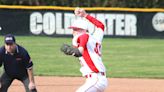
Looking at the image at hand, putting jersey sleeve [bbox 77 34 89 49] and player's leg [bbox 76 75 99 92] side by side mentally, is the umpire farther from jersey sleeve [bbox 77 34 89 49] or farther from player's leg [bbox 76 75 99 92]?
jersey sleeve [bbox 77 34 89 49]

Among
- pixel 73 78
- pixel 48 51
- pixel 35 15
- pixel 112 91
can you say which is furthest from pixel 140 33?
pixel 112 91

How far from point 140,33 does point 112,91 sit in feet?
52.3

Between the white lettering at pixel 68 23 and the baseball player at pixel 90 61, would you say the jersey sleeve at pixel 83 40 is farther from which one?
the white lettering at pixel 68 23

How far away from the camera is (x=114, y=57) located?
20750 millimetres

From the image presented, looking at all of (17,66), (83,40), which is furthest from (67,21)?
(83,40)

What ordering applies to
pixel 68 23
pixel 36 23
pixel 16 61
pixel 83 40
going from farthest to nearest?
pixel 36 23 < pixel 68 23 < pixel 16 61 < pixel 83 40

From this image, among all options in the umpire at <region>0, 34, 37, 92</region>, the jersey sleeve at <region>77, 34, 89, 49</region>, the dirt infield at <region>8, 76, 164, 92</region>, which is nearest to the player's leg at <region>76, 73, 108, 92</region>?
the jersey sleeve at <region>77, 34, 89, 49</region>

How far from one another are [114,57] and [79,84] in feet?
21.5

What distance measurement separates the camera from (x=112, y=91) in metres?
13.3

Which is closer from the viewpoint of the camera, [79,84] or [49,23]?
[79,84]

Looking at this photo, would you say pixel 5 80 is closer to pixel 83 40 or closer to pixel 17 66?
pixel 17 66

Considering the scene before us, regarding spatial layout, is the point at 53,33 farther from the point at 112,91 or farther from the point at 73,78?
the point at 112,91

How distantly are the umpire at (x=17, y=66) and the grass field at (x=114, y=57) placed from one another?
5.98 meters

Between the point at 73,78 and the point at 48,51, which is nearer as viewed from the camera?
the point at 73,78
